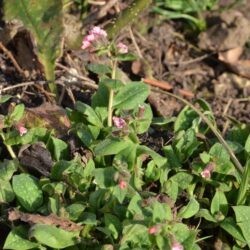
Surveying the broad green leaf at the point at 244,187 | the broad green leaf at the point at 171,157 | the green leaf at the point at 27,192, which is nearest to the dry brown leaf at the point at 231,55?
the broad green leaf at the point at 171,157

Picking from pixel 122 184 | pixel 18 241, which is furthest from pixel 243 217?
pixel 18 241

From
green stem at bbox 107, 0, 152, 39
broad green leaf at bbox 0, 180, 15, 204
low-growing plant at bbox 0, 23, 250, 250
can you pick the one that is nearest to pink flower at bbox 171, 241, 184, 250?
low-growing plant at bbox 0, 23, 250, 250

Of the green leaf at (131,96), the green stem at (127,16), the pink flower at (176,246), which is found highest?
the green stem at (127,16)

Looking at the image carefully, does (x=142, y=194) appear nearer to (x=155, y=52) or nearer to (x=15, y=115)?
(x=15, y=115)

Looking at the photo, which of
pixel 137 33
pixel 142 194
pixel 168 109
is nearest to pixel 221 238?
pixel 142 194

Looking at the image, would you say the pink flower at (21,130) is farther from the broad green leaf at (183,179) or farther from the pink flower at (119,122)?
the broad green leaf at (183,179)

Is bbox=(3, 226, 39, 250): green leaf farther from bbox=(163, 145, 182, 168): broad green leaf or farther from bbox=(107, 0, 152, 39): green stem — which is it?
bbox=(107, 0, 152, 39): green stem
